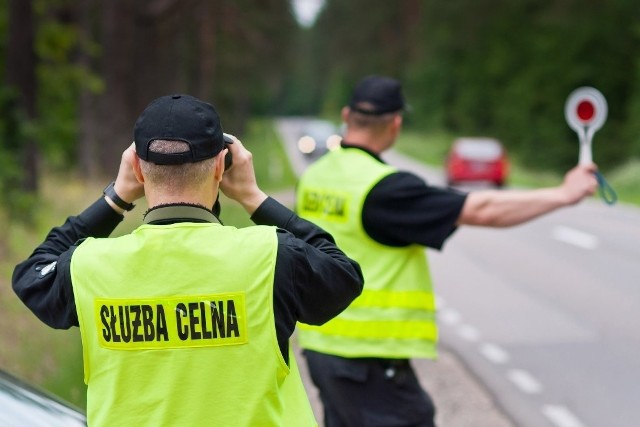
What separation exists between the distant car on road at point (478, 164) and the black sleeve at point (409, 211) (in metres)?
26.8

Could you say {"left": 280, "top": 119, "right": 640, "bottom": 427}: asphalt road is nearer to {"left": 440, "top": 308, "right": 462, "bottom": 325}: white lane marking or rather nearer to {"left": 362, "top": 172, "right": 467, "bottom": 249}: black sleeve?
{"left": 440, "top": 308, "right": 462, "bottom": 325}: white lane marking

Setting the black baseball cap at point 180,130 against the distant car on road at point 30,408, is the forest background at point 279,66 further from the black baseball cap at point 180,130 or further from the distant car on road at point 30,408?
the black baseball cap at point 180,130

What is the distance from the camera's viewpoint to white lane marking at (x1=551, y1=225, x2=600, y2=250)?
16462 mm

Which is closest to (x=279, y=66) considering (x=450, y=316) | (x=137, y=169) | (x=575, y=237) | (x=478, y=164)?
(x=478, y=164)

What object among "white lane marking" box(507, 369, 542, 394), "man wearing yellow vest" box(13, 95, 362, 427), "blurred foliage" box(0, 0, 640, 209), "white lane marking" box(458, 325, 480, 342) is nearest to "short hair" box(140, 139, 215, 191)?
"man wearing yellow vest" box(13, 95, 362, 427)

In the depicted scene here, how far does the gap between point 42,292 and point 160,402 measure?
1.41 ft

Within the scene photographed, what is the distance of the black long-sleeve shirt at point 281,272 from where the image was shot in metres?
2.58

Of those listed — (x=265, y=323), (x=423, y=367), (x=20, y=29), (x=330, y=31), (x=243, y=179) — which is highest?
(x=243, y=179)

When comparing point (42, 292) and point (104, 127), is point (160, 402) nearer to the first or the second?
point (42, 292)

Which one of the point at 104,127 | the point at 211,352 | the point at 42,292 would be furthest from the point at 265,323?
the point at 104,127

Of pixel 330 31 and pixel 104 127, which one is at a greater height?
pixel 104 127

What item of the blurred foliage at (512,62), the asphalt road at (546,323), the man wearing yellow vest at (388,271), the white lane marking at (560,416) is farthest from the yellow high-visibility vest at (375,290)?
the blurred foliage at (512,62)

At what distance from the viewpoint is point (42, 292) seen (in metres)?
2.69

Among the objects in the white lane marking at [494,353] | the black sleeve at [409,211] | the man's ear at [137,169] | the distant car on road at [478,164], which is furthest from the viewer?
the distant car on road at [478,164]
